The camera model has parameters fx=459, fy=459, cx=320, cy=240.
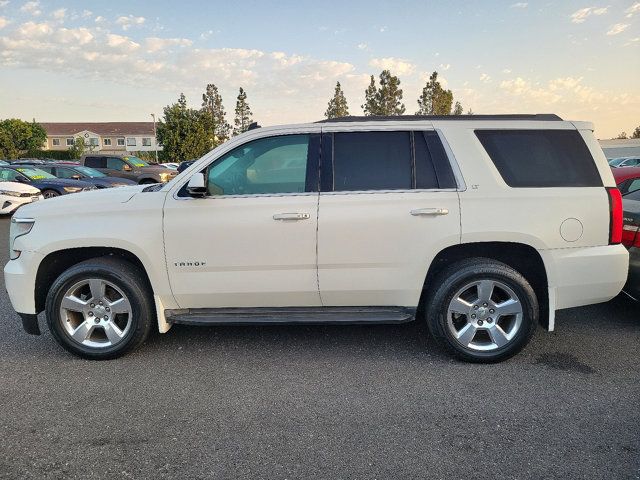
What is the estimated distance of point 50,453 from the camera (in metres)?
2.57

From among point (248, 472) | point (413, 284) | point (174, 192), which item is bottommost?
point (248, 472)

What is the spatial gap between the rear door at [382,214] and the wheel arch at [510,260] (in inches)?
7.4

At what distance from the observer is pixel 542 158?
11.8ft

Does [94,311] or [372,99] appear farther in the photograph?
[372,99]

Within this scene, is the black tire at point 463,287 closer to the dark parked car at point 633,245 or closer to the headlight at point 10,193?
the dark parked car at point 633,245

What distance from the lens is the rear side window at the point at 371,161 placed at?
3.60 meters

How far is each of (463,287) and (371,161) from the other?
48.0 inches

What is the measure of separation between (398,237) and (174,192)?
1.80 metres

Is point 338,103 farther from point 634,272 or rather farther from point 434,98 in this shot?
point 634,272

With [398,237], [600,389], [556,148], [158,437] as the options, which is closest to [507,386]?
[600,389]

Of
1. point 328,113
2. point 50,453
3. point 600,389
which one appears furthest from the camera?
point 328,113

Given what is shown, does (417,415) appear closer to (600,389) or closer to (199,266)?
(600,389)

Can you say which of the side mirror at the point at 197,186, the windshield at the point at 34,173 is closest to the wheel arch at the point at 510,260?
the side mirror at the point at 197,186

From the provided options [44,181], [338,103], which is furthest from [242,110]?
[44,181]
